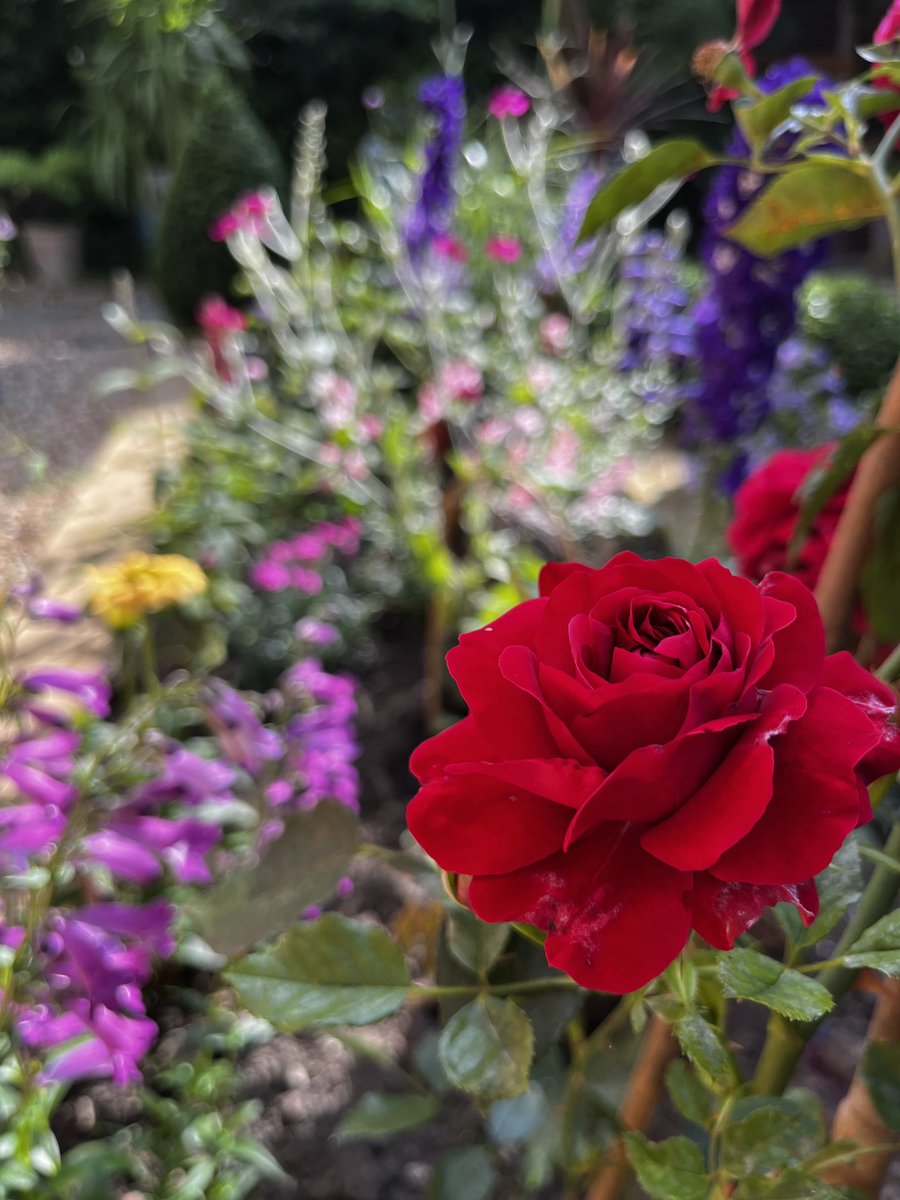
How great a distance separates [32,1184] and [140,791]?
0.34 metres

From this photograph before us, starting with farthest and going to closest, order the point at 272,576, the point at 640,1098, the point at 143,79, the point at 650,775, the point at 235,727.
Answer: the point at 143,79 < the point at 272,576 < the point at 235,727 < the point at 640,1098 < the point at 650,775

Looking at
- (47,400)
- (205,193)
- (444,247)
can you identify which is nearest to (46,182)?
(47,400)

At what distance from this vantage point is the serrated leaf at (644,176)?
39 centimetres

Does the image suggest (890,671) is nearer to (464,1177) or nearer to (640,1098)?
(640,1098)

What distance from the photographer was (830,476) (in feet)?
1.37

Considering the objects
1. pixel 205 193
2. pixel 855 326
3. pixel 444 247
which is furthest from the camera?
pixel 205 193

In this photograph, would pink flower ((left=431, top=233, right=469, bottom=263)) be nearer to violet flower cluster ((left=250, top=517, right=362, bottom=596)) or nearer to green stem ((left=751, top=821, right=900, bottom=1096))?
violet flower cluster ((left=250, top=517, right=362, bottom=596))

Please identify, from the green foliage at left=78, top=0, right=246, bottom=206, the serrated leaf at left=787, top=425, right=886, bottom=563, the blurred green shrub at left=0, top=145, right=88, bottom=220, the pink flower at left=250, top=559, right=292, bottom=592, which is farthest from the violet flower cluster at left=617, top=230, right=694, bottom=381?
the blurred green shrub at left=0, top=145, right=88, bottom=220

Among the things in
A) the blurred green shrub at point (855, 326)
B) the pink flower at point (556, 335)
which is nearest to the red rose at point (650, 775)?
the pink flower at point (556, 335)

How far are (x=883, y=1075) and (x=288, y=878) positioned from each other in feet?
0.82

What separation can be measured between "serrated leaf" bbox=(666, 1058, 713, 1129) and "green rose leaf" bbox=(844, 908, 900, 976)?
0.36 feet

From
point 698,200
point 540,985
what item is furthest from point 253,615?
point 698,200

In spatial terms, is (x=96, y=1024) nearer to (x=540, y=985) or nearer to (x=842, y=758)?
(x=540, y=985)

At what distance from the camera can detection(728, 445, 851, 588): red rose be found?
0.49m
